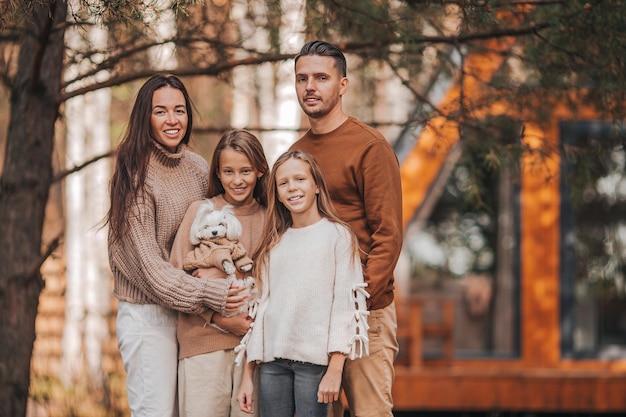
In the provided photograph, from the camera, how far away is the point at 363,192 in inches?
143

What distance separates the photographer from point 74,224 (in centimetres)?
1095

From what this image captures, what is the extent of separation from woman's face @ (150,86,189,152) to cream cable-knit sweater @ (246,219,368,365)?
63cm

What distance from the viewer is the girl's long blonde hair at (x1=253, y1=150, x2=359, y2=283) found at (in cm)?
354

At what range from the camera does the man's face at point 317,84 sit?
3.63 meters

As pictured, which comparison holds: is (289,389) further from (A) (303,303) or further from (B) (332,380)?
(A) (303,303)

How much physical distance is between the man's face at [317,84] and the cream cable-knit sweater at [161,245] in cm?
57

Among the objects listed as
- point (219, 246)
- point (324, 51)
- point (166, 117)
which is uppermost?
point (324, 51)

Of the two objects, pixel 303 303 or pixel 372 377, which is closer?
pixel 303 303

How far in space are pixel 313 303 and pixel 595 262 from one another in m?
5.80

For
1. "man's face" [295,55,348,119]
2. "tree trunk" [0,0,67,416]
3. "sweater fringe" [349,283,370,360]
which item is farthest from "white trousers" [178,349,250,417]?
"tree trunk" [0,0,67,416]

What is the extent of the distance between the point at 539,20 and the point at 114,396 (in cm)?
390

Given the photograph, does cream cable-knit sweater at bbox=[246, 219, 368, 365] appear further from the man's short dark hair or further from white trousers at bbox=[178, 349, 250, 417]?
the man's short dark hair

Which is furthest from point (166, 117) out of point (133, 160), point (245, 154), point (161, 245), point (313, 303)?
point (313, 303)

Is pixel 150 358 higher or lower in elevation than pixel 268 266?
lower
